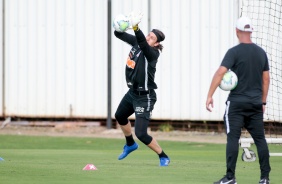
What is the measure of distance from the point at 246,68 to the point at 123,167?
3238 millimetres

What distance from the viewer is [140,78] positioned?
14.4 meters

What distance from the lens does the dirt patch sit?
2261cm

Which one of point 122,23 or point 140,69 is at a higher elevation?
point 122,23

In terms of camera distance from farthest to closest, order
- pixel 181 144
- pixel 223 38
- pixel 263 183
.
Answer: pixel 223 38 → pixel 181 144 → pixel 263 183

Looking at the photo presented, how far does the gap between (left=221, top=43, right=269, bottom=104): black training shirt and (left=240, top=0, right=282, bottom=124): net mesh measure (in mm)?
9964

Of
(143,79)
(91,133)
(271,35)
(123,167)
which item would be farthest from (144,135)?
(91,133)

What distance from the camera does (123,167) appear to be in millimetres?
14094

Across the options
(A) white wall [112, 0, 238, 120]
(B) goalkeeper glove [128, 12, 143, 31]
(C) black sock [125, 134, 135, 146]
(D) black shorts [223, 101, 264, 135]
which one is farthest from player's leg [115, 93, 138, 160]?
(A) white wall [112, 0, 238, 120]

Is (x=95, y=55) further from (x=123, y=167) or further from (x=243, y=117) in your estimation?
(x=243, y=117)

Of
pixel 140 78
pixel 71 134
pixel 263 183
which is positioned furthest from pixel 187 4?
pixel 263 183

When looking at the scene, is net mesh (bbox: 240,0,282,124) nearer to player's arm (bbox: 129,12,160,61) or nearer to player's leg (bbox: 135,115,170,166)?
player's leg (bbox: 135,115,170,166)

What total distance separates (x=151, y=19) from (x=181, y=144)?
11.8 feet

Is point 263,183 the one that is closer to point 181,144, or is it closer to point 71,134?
point 181,144

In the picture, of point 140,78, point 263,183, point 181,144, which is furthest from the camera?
point 181,144
